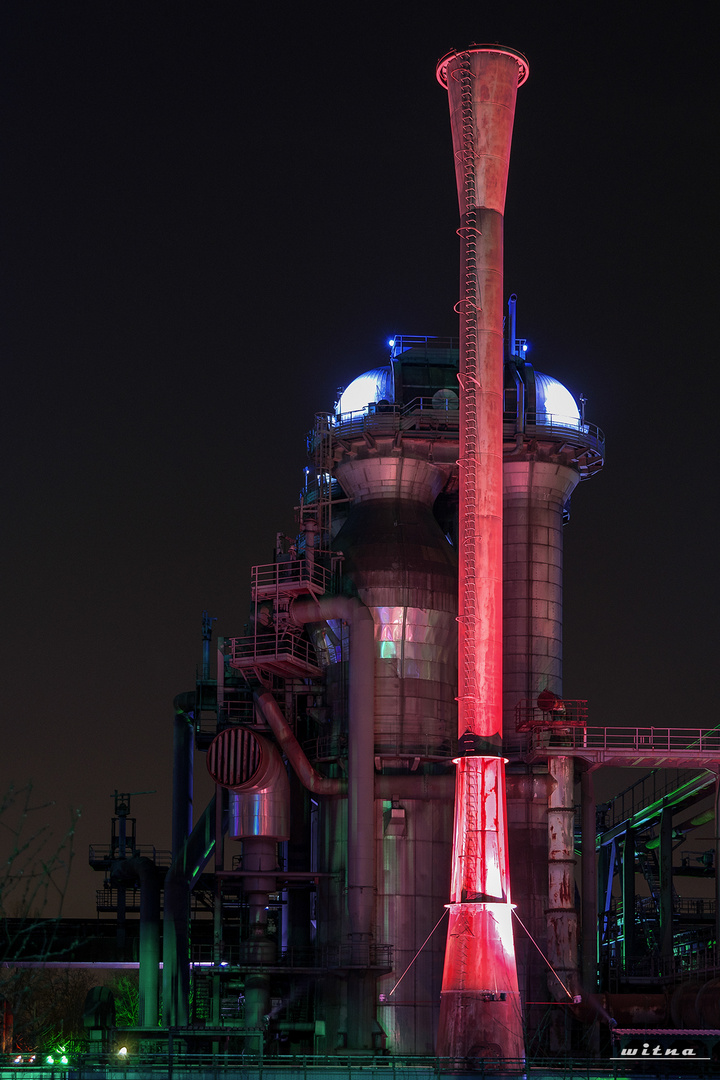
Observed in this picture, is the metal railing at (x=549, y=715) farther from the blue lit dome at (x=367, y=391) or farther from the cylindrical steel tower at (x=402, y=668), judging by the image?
the blue lit dome at (x=367, y=391)

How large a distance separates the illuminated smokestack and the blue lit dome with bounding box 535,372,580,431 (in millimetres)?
8536

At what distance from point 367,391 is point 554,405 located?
297 inches

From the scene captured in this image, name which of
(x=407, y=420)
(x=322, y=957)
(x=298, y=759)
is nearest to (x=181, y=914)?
(x=322, y=957)

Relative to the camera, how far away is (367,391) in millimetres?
62156

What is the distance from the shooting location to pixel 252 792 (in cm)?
5572

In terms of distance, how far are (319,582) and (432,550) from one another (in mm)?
4562

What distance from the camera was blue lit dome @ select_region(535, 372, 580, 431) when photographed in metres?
61.6

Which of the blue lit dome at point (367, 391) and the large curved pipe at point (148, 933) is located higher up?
the blue lit dome at point (367, 391)

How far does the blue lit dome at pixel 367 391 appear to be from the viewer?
61844 millimetres

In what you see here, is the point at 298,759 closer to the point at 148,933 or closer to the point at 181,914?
the point at 181,914

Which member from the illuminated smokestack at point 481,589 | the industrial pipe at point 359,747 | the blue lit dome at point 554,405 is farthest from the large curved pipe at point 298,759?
the blue lit dome at point 554,405

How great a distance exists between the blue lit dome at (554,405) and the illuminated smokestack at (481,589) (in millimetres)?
8536

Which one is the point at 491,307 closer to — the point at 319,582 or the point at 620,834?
the point at 319,582

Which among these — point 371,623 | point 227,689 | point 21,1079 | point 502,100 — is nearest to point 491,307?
point 502,100
